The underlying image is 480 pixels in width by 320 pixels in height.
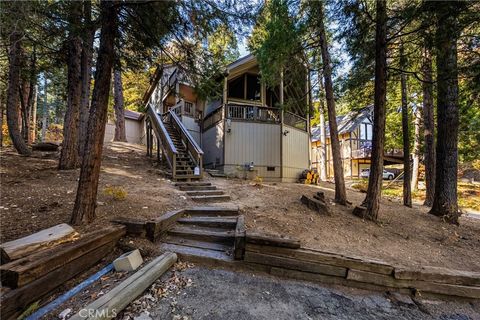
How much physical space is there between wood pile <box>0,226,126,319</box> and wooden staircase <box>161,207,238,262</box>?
0.87 metres

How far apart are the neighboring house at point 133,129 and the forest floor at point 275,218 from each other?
14135 mm

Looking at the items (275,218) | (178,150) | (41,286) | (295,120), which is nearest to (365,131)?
(295,120)

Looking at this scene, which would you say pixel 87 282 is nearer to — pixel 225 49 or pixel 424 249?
pixel 225 49

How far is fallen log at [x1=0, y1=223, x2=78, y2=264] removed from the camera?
2.18 metres

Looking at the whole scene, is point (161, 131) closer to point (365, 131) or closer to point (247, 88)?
point (247, 88)

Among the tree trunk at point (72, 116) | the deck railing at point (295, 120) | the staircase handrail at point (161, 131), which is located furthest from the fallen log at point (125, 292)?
the deck railing at point (295, 120)

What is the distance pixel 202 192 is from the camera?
6586 millimetres

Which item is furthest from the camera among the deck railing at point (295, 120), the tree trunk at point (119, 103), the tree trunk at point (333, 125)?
the tree trunk at point (119, 103)

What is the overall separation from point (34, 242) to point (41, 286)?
20.7 inches

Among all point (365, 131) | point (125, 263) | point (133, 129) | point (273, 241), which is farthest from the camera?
point (365, 131)

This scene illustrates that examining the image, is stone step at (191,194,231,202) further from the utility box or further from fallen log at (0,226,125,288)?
the utility box

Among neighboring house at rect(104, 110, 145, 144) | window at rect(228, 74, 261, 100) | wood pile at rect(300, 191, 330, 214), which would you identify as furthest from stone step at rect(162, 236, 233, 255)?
neighboring house at rect(104, 110, 145, 144)

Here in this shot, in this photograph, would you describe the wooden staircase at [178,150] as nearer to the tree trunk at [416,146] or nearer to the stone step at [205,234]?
the stone step at [205,234]

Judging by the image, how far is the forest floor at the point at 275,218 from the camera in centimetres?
367
